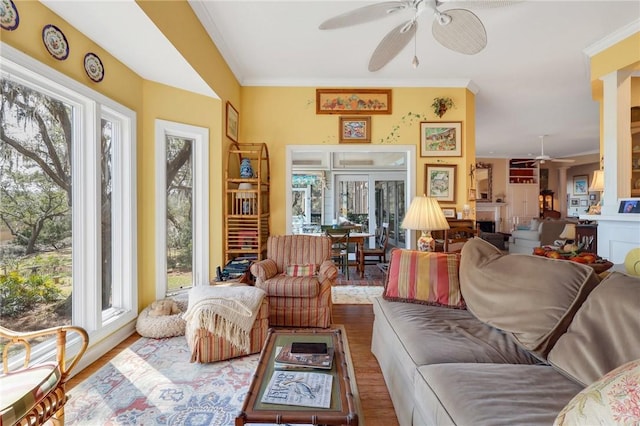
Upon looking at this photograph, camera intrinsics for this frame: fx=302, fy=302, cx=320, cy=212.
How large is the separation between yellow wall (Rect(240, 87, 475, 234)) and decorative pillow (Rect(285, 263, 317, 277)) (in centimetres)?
98

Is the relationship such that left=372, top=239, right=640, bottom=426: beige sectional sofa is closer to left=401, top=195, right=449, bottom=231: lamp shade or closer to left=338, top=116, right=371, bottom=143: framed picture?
left=401, top=195, right=449, bottom=231: lamp shade

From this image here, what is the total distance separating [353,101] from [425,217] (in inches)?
82.5

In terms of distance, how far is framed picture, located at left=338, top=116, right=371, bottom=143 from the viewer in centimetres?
419

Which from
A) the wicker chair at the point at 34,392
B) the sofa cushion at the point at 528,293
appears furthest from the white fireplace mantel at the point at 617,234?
the wicker chair at the point at 34,392

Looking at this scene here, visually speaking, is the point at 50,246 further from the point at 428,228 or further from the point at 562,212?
the point at 562,212

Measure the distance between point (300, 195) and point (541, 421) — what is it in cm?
673

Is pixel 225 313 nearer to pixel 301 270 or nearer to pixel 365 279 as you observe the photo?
pixel 301 270

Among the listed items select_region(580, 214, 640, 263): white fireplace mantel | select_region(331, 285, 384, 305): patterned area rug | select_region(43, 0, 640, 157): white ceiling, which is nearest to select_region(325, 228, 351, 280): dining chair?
select_region(331, 285, 384, 305): patterned area rug

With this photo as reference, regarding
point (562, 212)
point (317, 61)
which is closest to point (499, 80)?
point (317, 61)

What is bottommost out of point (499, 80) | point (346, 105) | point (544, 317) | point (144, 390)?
point (144, 390)

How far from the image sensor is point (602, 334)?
121 cm

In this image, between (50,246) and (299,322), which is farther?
(299,322)

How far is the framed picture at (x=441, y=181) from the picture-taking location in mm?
4242

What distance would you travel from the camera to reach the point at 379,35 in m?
3.08
